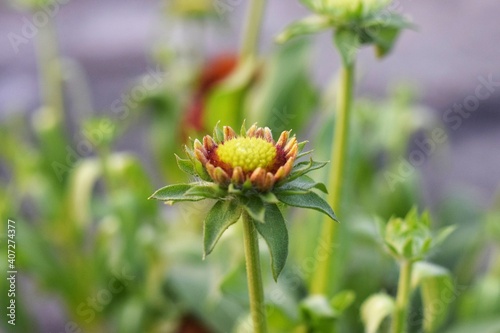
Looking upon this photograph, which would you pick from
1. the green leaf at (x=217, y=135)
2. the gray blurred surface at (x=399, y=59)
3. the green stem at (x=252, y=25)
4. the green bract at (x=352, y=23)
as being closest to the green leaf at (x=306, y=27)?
the green bract at (x=352, y=23)

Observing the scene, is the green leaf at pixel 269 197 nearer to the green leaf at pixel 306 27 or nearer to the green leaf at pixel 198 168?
Answer: the green leaf at pixel 198 168

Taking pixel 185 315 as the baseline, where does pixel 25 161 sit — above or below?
above

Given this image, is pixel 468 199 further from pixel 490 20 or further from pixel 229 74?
pixel 490 20

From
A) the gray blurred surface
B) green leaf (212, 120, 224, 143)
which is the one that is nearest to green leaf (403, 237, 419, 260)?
green leaf (212, 120, 224, 143)

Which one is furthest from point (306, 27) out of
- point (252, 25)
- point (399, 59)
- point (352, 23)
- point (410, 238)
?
point (399, 59)

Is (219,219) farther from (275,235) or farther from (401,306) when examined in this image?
(401,306)

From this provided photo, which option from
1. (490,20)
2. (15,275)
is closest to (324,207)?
(15,275)
